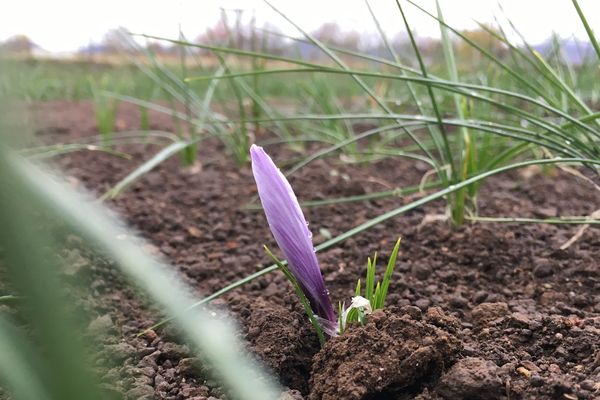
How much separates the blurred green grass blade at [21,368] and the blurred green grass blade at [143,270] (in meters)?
0.04

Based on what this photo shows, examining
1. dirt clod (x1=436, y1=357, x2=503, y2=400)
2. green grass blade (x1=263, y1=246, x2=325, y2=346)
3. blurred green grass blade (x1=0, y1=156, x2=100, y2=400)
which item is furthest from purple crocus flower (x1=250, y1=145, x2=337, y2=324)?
blurred green grass blade (x1=0, y1=156, x2=100, y2=400)

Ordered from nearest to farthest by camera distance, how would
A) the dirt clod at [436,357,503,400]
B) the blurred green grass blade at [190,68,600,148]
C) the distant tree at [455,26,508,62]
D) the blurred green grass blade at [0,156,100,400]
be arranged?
1. the blurred green grass blade at [0,156,100,400]
2. the dirt clod at [436,357,503,400]
3. the blurred green grass blade at [190,68,600,148]
4. the distant tree at [455,26,508,62]

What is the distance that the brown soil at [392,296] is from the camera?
71 centimetres

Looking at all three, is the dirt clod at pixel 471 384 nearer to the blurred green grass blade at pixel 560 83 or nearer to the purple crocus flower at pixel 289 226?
the purple crocus flower at pixel 289 226

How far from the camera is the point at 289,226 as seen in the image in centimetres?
73

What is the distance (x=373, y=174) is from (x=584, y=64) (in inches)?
39.3

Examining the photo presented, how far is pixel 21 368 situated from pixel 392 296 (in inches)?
31.5

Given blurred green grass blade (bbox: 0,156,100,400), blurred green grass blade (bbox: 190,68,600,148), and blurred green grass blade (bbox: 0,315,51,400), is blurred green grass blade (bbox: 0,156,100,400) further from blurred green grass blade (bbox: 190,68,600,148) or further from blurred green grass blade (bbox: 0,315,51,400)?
blurred green grass blade (bbox: 190,68,600,148)

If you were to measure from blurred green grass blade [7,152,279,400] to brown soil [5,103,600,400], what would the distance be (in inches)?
1.8

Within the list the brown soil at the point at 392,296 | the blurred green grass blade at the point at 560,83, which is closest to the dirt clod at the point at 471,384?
the brown soil at the point at 392,296

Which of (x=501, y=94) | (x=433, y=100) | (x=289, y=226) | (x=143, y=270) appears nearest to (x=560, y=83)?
(x=501, y=94)

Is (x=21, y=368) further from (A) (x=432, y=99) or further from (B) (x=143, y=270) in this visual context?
(A) (x=432, y=99)

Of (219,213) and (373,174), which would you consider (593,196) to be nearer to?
(373,174)

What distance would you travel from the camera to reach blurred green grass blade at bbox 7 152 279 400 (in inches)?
7.8
